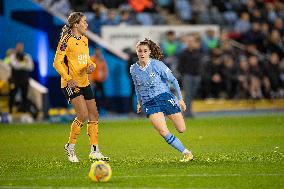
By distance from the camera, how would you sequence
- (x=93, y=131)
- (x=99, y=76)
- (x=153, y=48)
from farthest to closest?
1. (x=99, y=76)
2. (x=93, y=131)
3. (x=153, y=48)

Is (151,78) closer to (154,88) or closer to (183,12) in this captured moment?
(154,88)

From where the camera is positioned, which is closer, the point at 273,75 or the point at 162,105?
the point at 162,105

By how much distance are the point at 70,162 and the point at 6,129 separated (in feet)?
33.5

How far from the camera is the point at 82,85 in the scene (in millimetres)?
16250

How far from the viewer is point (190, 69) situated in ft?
96.5

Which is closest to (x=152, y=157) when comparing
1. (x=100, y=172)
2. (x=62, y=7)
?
(x=100, y=172)

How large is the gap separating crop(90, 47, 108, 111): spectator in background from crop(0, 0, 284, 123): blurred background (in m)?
0.04

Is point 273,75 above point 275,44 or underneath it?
underneath

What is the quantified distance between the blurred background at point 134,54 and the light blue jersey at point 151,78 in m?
13.3

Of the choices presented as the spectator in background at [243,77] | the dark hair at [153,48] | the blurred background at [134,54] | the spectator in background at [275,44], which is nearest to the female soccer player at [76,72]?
the dark hair at [153,48]

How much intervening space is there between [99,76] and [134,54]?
143 centimetres

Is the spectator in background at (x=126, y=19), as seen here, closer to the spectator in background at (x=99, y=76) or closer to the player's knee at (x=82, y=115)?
the spectator in background at (x=99, y=76)

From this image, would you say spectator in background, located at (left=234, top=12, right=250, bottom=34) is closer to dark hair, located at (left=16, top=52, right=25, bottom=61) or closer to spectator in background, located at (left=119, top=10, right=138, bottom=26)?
spectator in background, located at (left=119, top=10, right=138, bottom=26)

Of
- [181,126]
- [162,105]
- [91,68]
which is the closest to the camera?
[181,126]
